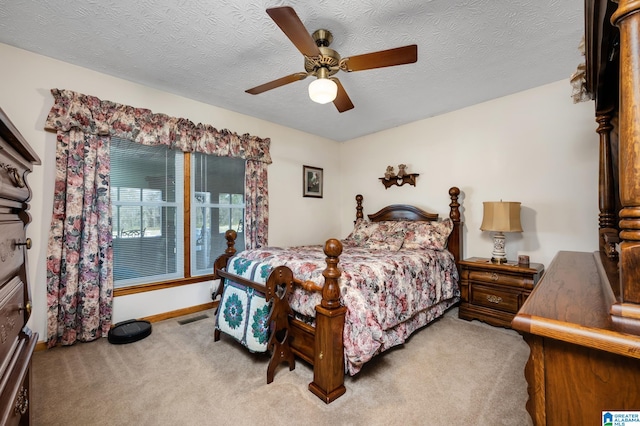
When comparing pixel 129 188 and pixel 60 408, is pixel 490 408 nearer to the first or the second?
pixel 60 408

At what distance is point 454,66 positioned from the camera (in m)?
2.58

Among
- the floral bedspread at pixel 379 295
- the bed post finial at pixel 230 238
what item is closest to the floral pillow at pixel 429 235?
the floral bedspread at pixel 379 295

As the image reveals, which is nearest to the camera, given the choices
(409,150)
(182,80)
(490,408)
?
(490,408)

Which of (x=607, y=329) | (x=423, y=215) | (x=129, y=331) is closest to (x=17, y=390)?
(x=607, y=329)

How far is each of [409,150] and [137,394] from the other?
4.02 metres

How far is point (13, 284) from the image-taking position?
101 cm

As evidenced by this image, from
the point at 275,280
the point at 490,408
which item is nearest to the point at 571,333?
the point at 490,408

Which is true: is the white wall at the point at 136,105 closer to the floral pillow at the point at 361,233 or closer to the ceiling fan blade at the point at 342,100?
the floral pillow at the point at 361,233

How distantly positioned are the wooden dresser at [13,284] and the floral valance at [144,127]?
1674 millimetres

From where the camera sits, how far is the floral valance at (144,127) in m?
2.49

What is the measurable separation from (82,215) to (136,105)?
4.10 ft

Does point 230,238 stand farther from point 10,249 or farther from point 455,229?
point 455,229

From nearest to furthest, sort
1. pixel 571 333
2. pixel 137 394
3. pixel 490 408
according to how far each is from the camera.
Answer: pixel 571 333
pixel 490 408
pixel 137 394

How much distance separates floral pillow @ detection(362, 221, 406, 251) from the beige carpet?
3.79 ft
